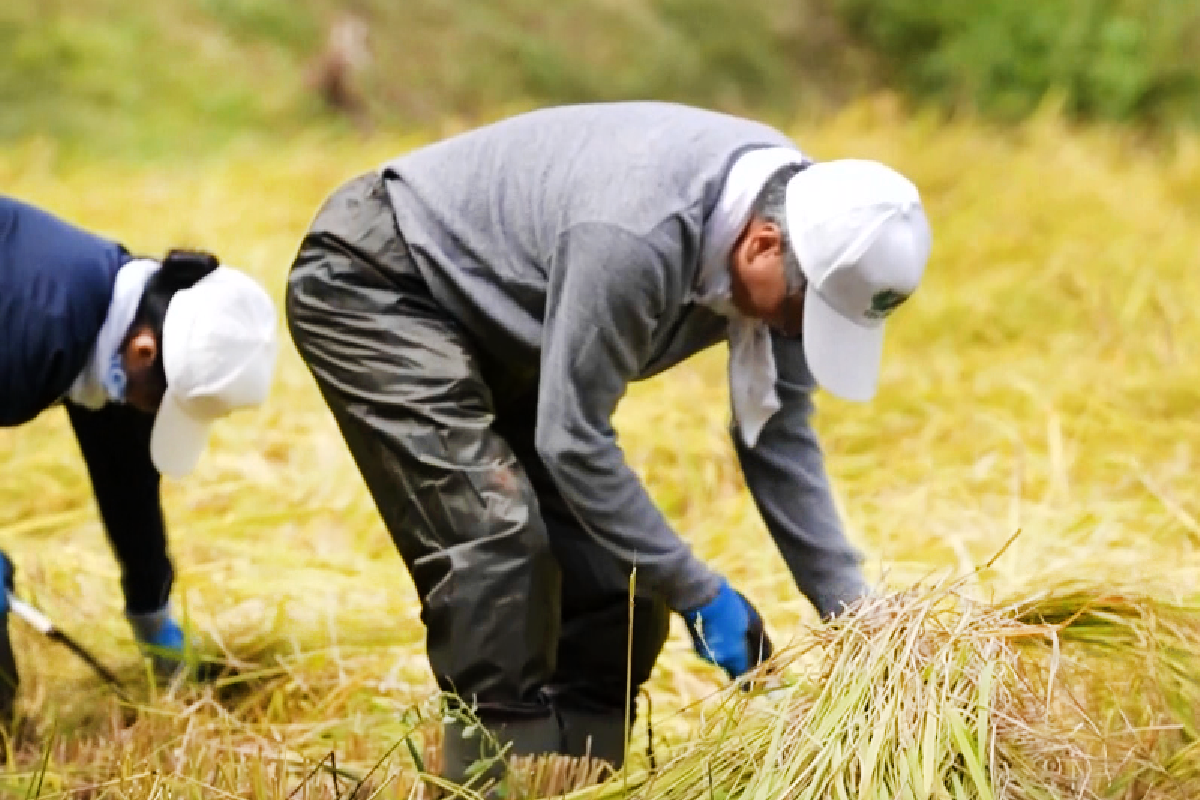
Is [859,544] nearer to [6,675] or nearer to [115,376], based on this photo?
[115,376]

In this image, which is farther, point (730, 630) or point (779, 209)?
Result: point (730, 630)

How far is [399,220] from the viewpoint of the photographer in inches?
91.1

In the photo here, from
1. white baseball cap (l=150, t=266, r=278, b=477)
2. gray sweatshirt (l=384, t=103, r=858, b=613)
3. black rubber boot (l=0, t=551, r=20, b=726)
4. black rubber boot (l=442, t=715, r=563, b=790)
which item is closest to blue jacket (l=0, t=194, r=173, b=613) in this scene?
white baseball cap (l=150, t=266, r=278, b=477)

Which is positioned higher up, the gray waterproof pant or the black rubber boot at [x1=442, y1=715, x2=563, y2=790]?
the gray waterproof pant

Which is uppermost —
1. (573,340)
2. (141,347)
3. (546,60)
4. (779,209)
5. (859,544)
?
(779,209)

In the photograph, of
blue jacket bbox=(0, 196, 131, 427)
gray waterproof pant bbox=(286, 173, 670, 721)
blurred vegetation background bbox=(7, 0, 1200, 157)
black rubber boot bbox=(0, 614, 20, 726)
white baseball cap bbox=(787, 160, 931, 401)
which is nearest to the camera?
white baseball cap bbox=(787, 160, 931, 401)

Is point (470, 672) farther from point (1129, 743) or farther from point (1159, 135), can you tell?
point (1159, 135)

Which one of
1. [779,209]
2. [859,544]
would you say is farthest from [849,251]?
[859,544]

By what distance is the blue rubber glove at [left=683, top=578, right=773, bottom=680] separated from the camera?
2.25 m

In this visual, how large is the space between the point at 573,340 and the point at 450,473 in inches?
11.8

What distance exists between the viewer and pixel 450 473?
2.20 metres

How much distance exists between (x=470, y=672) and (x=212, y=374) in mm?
677

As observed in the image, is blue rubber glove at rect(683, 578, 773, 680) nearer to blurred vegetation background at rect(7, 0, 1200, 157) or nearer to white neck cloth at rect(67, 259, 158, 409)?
white neck cloth at rect(67, 259, 158, 409)

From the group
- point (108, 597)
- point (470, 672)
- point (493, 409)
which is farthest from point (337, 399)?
point (108, 597)
